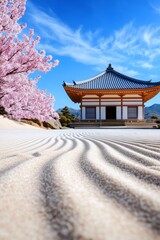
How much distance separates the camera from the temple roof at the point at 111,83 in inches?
753

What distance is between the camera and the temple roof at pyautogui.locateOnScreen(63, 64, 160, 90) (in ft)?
62.7

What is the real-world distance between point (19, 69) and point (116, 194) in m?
3.94

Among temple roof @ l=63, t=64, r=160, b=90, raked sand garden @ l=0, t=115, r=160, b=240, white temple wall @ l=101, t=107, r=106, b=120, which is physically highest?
temple roof @ l=63, t=64, r=160, b=90

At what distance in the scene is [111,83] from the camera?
2059cm

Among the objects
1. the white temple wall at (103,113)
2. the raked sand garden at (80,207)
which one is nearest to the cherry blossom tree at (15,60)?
the raked sand garden at (80,207)

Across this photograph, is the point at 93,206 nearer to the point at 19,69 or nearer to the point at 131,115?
the point at 19,69

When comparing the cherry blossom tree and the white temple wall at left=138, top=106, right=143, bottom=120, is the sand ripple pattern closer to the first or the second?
the cherry blossom tree

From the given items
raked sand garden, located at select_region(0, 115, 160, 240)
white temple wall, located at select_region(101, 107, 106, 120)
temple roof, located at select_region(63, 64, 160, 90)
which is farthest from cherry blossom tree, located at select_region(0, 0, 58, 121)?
white temple wall, located at select_region(101, 107, 106, 120)

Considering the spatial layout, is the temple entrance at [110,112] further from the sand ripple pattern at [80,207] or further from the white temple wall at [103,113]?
the sand ripple pattern at [80,207]

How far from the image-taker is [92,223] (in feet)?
1.58

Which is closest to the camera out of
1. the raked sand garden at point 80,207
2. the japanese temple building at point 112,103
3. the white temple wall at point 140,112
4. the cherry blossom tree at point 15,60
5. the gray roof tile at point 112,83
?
the raked sand garden at point 80,207

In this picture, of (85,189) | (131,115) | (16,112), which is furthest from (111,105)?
(85,189)

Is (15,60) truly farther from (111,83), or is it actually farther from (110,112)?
(111,83)

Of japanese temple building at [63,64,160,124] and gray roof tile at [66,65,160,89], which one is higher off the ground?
gray roof tile at [66,65,160,89]
